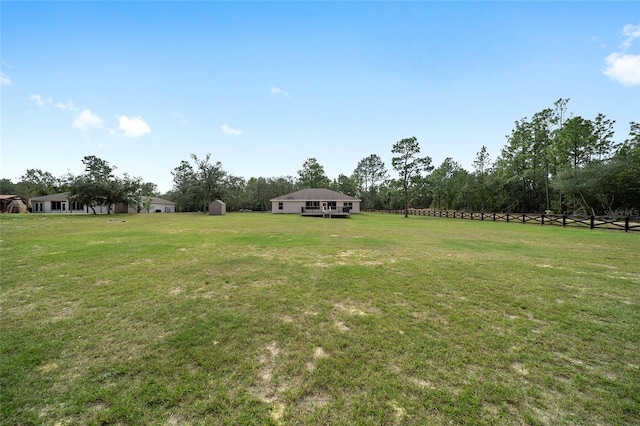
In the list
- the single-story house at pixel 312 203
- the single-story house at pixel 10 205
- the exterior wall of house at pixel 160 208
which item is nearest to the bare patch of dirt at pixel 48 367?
the single-story house at pixel 312 203

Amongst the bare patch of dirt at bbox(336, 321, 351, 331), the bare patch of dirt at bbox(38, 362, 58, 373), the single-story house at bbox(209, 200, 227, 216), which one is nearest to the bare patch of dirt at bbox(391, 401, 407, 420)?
the bare patch of dirt at bbox(336, 321, 351, 331)

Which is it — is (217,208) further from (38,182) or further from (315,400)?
(38,182)

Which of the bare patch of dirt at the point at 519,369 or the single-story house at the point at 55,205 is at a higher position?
the single-story house at the point at 55,205

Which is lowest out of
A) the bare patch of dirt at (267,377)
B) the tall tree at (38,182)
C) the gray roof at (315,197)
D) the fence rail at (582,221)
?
the bare patch of dirt at (267,377)

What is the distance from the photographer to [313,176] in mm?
58438

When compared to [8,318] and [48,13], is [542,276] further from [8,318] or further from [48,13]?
[48,13]

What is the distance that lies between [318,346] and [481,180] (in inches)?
2012

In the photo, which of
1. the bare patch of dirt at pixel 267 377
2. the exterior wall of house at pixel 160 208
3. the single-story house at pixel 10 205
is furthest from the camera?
the exterior wall of house at pixel 160 208

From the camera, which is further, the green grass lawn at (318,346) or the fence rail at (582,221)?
the fence rail at (582,221)

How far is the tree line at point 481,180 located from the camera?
82.1ft

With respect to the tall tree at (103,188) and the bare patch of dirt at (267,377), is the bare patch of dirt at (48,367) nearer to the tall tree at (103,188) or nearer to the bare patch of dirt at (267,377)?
the bare patch of dirt at (267,377)

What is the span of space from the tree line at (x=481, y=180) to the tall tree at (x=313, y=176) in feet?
0.78

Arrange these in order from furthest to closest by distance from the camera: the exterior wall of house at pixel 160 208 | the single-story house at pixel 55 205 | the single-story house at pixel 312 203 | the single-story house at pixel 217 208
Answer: the exterior wall of house at pixel 160 208, the single-story house at pixel 312 203, the single-story house at pixel 55 205, the single-story house at pixel 217 208

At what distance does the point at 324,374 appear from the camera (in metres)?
2.44
